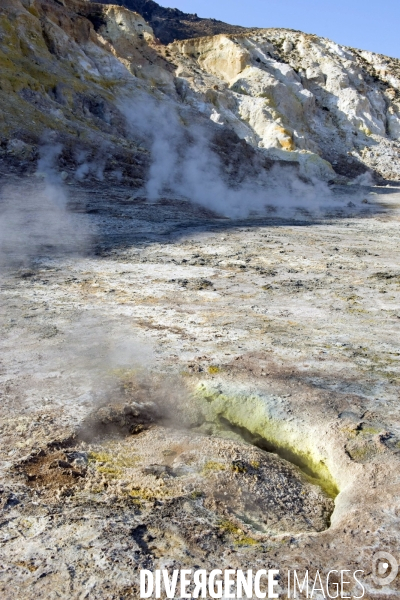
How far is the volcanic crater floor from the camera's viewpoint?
2295mm

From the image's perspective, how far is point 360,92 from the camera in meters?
33.9

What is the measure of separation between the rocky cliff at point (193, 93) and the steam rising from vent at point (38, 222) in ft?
4.50

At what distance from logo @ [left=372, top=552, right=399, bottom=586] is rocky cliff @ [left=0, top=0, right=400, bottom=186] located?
42.9 feet

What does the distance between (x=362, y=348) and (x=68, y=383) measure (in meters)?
2.44

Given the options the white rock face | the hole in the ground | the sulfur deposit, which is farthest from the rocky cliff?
the hole in the ground

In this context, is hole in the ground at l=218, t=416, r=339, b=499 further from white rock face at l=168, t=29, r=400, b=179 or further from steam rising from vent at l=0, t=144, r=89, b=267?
white rock face at l=168, t=29, r=400, b=179

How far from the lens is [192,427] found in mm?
3443

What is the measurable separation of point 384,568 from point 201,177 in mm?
15158

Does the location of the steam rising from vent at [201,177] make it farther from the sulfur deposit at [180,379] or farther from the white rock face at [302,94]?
the white rock face at [302,94]

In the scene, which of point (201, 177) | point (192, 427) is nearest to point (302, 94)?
point (201, 177)

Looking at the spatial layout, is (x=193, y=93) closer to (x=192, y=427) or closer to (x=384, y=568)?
(x=192, y=427)

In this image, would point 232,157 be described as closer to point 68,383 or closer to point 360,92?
point 68,383

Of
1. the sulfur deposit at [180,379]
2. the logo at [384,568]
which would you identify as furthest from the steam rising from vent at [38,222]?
the logo at [384,568]

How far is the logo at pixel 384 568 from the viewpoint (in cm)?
214
